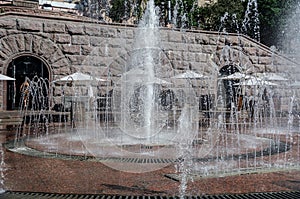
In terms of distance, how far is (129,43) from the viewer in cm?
1925

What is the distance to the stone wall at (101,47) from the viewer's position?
17.1 meters

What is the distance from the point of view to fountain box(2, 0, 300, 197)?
7.98 m

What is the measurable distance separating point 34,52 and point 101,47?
2986 mm

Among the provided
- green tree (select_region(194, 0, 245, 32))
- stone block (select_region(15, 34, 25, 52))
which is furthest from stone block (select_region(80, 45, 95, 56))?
green tree (select_region(194, 0, 245, 32))

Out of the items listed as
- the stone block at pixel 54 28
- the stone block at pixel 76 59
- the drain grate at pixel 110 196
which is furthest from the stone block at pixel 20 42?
the drain grate at pixel 110 196

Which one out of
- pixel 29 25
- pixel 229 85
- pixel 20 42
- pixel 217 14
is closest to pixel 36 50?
pixel 20 42

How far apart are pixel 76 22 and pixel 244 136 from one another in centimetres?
944

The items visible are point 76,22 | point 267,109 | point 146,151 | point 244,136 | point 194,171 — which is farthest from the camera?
point 267,109

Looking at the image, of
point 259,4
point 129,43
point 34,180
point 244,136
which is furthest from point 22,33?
point 259,4

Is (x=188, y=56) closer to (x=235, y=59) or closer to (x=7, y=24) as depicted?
(x=235, y=59)

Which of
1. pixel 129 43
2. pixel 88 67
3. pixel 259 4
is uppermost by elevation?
pixel 259 4

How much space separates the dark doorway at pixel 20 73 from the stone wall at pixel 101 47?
0.79 m

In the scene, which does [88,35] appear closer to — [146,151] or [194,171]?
[146,151]

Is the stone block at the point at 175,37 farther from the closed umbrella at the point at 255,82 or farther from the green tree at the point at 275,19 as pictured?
the green tree at the point at 275,19
